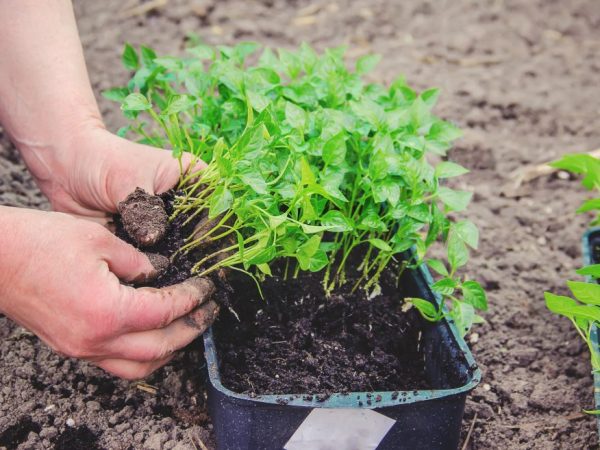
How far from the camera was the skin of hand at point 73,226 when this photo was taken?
1.32m

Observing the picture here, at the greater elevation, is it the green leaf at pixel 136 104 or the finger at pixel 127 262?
the green leaf at pixel 136 104

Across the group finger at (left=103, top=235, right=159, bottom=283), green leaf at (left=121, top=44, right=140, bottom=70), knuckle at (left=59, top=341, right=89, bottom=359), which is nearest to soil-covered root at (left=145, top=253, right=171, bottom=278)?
finger at (left=103, top=235, right=159, bottom=283)

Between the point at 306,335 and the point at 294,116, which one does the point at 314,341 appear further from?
the point at 294,116

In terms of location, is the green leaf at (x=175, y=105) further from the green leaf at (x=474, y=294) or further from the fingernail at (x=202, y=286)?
the green leaf at (x=474, y=294)

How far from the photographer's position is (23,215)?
1352 millimetres

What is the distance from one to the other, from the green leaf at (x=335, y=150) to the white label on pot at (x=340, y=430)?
508 millimetres

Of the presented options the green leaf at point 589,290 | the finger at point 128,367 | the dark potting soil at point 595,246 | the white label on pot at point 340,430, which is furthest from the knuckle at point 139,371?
the dark potting soil at point 595,246

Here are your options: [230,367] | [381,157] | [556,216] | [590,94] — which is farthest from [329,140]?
[590,94]

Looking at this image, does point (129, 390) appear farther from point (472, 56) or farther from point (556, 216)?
point (472, 56)

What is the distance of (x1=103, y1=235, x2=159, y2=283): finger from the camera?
1.39m

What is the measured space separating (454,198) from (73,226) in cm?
80

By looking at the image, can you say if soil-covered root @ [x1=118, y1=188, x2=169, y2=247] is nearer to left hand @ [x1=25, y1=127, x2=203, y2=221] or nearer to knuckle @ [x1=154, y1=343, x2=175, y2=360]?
left hand @ [x1=25, y1=127, x2=203, y2=221]

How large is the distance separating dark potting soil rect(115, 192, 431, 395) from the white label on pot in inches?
3.9

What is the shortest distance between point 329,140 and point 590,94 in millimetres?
1914
